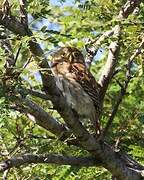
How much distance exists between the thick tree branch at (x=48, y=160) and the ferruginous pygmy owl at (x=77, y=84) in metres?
0.42

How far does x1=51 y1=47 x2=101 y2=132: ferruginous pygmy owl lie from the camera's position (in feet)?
16.4

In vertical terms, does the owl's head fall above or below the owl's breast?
above

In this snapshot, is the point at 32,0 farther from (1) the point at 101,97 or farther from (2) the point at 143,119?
(2) the point at 143,119

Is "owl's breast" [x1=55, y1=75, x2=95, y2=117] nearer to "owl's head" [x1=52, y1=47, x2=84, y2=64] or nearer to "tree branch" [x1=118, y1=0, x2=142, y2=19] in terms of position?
"owl's head" [x1=52, y1=47, x2=84, y2=64]

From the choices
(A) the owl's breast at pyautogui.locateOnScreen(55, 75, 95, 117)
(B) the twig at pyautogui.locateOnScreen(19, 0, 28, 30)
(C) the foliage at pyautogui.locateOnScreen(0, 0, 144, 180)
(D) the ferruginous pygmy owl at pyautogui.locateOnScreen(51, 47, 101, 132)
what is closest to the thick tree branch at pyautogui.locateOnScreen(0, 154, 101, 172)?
(C) the foliage at pyautogui.locateOnScreen(0, 0, 144, 180)

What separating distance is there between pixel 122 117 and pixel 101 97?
1.04 metres

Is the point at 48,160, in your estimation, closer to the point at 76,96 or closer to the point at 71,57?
the point at 76,96

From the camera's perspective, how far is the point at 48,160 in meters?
4.22

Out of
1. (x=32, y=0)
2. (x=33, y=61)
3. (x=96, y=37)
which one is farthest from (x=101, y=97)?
(x=33, y=61)

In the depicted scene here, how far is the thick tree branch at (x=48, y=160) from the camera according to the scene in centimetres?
380

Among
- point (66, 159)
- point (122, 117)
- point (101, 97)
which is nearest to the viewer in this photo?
point (66, 159)

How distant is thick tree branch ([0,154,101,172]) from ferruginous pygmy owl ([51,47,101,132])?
1.37 feet

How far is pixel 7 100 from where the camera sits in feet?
10.9

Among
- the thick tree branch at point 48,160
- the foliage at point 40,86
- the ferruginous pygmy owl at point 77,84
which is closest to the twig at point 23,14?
the foliage at point 40,86
